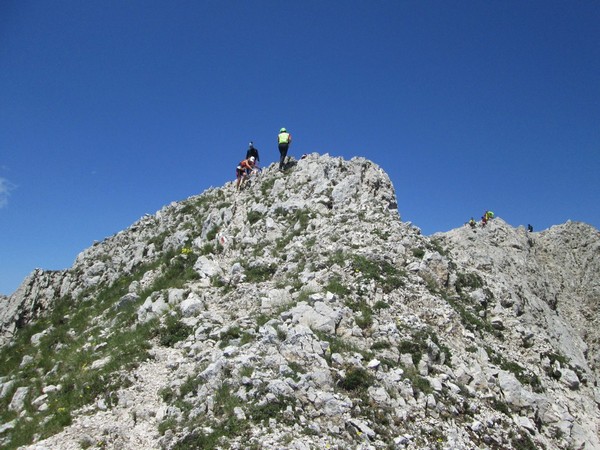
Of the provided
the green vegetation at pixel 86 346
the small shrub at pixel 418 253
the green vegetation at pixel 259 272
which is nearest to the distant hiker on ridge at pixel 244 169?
the green vegetation at pixel 86 346

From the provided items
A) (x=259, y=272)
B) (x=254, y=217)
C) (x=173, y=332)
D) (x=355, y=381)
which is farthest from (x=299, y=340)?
(x=254, y=217)

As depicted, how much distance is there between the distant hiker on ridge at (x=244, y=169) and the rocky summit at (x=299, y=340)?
1573 millimetres

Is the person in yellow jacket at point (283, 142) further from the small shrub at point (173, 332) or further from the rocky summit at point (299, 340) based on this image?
the small shrub at point (173, 332)

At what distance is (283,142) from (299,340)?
2090 cm

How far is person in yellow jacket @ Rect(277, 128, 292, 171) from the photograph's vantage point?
32.6m

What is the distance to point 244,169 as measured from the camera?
1359 inches

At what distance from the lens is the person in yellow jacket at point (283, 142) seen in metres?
32.6

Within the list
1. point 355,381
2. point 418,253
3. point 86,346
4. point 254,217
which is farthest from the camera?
point 254,217

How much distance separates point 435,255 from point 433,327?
18.2 ft

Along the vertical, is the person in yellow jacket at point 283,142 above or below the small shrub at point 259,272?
above

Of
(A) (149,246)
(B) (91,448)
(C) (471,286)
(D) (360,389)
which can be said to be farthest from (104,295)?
(C) (471,286)

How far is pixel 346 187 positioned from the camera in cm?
2797

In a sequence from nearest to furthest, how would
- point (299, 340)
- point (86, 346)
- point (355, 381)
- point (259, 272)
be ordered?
point (355, 381), point (299, 340), point (86, 346), point (259, 272)

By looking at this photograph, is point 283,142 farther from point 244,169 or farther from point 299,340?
point 299,340
